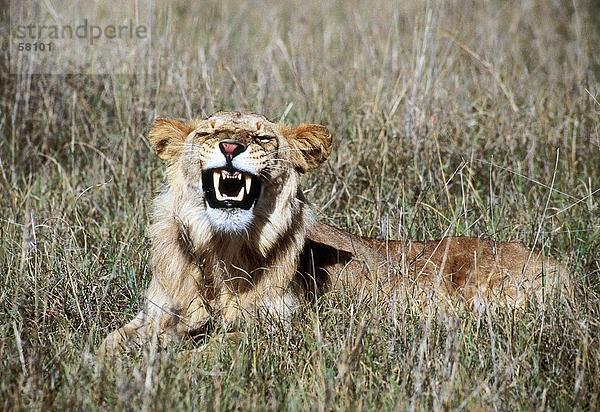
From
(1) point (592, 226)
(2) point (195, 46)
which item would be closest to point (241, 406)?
(1) point (592, 226)

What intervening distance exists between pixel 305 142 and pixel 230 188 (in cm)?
43

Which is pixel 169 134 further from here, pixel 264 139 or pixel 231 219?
pixel 231 219

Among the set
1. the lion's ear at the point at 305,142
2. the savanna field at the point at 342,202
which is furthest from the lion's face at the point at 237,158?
the savanna field at the point at 342,202

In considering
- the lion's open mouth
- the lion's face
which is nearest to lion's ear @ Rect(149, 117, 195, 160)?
the lion's face

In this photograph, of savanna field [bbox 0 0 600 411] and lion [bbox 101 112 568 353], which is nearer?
savanna field [bbox 0 0 600 411]

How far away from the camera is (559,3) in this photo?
9.58 meters

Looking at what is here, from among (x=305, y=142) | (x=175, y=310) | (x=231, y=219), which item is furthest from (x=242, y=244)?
(x=305, y=142)

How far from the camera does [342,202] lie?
5.34 metres

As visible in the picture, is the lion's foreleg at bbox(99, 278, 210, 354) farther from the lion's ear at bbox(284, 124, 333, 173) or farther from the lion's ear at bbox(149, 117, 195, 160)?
the lion's ear at bbox(284, 124, 333, 173)

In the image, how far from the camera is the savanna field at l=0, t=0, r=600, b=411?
3.20m

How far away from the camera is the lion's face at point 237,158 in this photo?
12.4 feet

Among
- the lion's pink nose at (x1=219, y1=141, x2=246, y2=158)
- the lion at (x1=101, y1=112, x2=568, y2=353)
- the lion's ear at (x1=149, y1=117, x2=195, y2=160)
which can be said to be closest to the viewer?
the lion's pink nose at (x1=219, y1=141, x2=246, y2=158)

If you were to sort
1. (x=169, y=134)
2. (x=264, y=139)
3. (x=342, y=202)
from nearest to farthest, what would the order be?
(x=264, y=139)
(x=169, y=134)
(x=342, y=202)

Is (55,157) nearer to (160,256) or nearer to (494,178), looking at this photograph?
(160,256)
